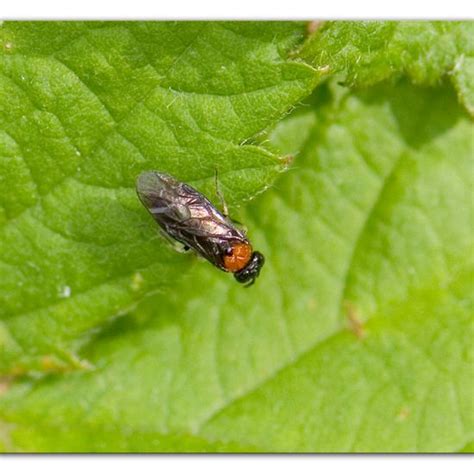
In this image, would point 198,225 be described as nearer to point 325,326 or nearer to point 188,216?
point 188,216

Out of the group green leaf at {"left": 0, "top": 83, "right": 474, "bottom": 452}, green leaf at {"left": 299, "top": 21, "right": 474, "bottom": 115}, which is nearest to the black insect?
green leaf at {"left": 0, "top": 83, "right": 474, "bottom": 452}

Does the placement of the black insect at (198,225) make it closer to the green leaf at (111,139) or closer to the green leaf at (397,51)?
the green leaf at (111,139)

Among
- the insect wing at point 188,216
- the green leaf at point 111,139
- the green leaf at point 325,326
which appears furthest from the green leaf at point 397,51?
the insect wing at point 188,216

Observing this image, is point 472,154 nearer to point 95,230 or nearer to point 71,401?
point 95,230

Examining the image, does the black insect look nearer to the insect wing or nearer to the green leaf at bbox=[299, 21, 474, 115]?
the insect wing

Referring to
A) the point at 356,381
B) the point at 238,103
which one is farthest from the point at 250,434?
the point at 238,103

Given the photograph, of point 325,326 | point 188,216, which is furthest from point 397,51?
point 325,326
